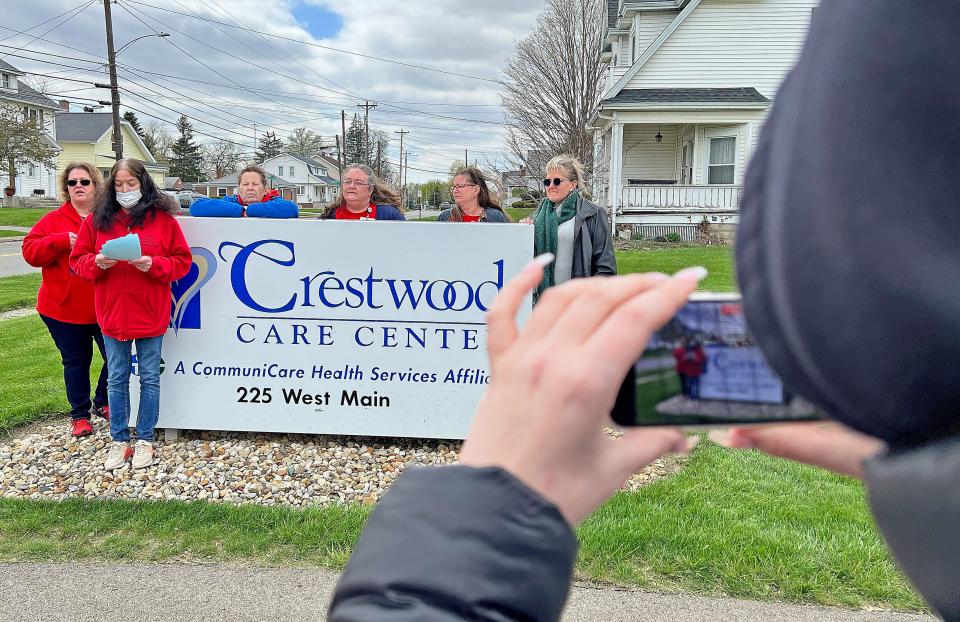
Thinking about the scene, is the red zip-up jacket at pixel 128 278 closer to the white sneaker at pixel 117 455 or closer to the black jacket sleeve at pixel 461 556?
the white sneaker at pixel 117 455

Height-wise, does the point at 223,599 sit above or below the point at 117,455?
below

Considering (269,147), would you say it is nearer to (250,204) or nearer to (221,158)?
(221,158)

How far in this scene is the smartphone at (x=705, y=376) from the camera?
0.76 metres

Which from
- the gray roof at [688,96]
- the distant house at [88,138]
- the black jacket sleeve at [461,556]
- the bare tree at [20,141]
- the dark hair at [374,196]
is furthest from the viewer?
the distant house at [88,138]

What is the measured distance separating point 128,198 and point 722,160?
65.7ft

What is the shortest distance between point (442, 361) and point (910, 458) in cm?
507

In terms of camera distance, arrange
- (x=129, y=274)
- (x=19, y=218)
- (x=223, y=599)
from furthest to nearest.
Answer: (x=19, y=218), (x=129, y=274), (x=223, y=599)

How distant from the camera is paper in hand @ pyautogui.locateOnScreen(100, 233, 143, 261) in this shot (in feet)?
15.6

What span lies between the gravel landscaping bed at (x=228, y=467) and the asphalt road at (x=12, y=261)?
43.4 ft

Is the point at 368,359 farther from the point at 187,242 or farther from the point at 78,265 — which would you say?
the point at 78,265

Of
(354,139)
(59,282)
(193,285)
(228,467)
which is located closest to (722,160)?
(193,285)

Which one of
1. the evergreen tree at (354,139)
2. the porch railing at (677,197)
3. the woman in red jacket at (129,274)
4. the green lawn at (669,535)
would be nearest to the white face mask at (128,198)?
the woman in red jacket at (129,274)

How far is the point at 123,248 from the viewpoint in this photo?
4.77 metres

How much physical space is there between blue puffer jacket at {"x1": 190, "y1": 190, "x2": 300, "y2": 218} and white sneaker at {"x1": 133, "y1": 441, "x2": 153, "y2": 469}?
1722mm
